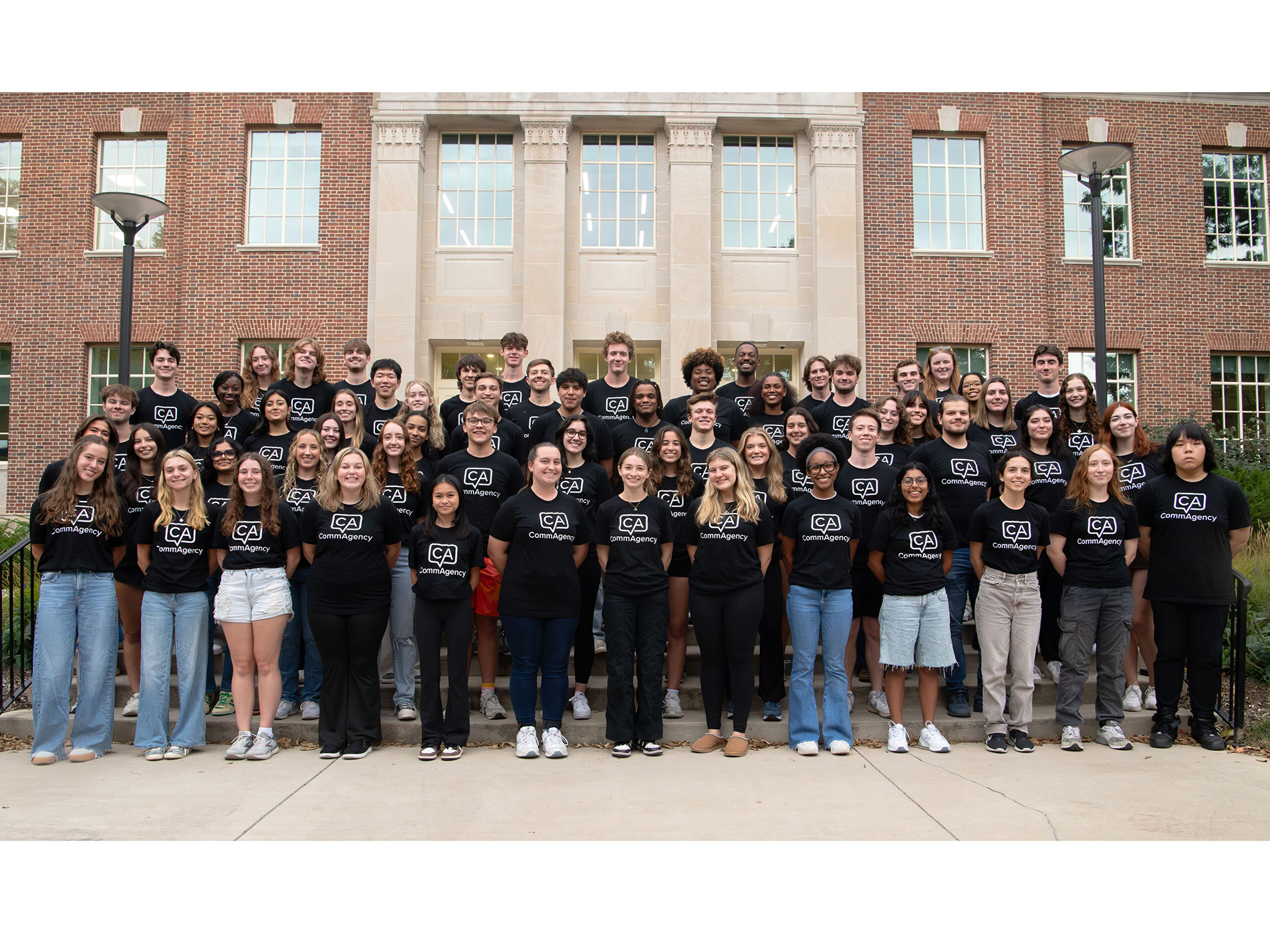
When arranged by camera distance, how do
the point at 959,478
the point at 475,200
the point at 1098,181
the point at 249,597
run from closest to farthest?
the point at 249,597, the point at 959,478, the point at 1098,181, the point at 475,200

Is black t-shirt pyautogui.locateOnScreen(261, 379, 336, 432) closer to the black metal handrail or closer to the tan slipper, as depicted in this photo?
the black metal handrail

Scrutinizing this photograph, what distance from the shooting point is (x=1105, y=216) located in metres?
15.9

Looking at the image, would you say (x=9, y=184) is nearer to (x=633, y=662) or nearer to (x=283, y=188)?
(x=283, y=188)

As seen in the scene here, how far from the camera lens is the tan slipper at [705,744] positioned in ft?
19.4

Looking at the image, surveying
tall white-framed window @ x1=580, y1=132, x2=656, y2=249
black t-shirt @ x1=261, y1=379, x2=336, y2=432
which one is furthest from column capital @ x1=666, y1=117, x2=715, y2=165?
black t-shirt @ x1=261, y1=379, x2=336, y2=432

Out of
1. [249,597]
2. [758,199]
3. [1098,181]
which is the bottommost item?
[249,597]

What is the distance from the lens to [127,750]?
6.03m

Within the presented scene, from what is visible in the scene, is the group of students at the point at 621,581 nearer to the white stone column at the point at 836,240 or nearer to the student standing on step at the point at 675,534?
the student standing on step at the point at 675,534

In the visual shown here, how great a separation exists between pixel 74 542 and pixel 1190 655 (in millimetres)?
7622

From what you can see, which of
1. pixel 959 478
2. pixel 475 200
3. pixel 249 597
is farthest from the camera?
pixel 475 200

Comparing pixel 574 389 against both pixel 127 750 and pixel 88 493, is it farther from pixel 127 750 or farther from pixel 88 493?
pixel 127 750

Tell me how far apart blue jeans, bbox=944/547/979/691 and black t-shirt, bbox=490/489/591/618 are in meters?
2.75

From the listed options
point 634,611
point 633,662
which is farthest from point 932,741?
point 634,611

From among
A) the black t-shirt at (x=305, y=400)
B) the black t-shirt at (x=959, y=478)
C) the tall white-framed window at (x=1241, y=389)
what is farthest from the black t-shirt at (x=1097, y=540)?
the tall white-framed window at (x=1241, y=389)
